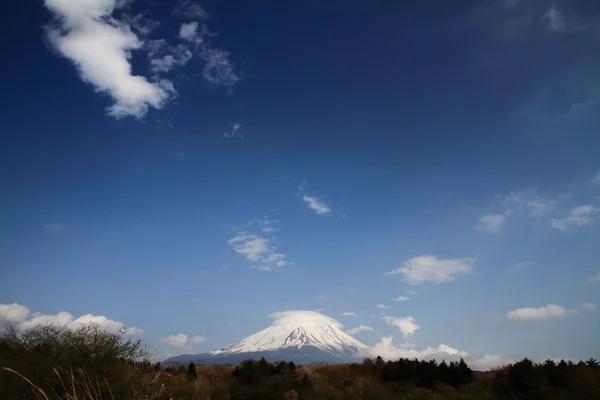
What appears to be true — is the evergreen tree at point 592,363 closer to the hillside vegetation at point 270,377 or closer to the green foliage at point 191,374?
the hillside vegetation at point 270,377

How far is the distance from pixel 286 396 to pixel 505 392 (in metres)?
14.8

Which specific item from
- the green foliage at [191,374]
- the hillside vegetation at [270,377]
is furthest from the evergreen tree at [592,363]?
the green foliage at [191,374]

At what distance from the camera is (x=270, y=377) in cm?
2598

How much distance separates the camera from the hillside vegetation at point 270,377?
53.2 feet

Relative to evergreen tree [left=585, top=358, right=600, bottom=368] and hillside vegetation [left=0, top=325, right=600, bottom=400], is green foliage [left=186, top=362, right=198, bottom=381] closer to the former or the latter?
hillside vegetation [left=0, top=325, right=600, bottom=400]

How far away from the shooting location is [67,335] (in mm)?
19016

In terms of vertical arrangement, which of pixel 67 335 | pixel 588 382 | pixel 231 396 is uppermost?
pixel 67 335

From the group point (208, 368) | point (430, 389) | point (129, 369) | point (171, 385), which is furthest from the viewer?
point (208, 368)

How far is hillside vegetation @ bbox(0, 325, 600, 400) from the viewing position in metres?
16.2

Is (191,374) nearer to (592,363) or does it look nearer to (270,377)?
(270,377)

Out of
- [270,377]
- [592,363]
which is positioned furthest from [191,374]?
[592,363]

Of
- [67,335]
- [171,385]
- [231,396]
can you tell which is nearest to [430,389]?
[231,396]

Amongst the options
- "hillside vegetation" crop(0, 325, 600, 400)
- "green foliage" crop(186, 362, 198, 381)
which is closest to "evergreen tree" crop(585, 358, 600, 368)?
"hillside vegetation" crop(0, 325, 600, 400)

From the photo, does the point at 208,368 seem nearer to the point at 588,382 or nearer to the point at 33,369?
the point at 33,369
